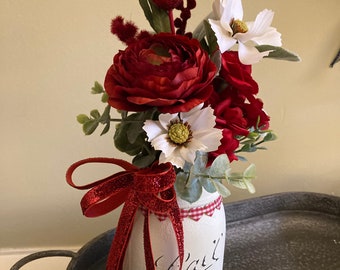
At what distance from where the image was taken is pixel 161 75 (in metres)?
0.42

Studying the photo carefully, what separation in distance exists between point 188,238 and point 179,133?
139 millimetres

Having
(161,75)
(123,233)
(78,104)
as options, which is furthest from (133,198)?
(78,104)

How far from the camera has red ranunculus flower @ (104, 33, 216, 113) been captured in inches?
16.3

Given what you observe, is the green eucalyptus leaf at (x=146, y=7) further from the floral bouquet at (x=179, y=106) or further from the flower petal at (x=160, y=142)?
the flower petal at (x=160, y=142)

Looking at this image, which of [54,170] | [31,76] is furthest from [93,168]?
[31,76]

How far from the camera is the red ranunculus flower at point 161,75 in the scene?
0.41 m

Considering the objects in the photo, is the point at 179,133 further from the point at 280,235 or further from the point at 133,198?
the point at 280,235

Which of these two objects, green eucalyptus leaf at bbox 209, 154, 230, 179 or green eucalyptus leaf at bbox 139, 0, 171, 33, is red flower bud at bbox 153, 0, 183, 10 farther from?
green eucalyptus leaf at bbox 209, 154, 230, 179

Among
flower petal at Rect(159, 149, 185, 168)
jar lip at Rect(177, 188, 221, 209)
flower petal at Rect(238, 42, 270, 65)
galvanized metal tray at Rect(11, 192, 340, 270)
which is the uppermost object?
flower petal at Rect(238, 42, 270, 65)

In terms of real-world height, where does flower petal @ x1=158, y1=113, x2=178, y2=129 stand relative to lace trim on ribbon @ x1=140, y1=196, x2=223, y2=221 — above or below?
above

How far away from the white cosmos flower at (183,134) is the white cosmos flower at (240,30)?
7cm

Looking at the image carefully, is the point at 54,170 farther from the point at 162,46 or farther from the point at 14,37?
the point at 162,46

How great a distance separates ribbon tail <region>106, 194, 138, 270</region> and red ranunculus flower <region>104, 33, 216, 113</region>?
0.13 meters

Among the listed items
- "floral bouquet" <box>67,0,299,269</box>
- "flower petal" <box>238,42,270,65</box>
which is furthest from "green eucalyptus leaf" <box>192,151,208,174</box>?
"flower petal" <box>238,42,270,65</box>
